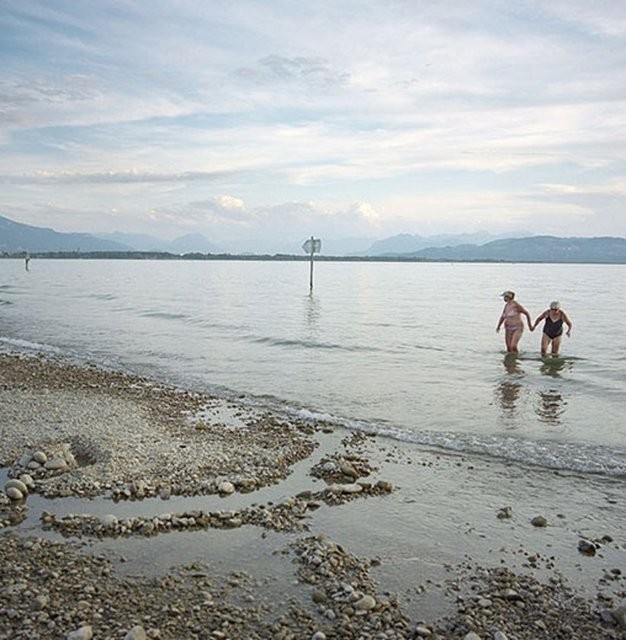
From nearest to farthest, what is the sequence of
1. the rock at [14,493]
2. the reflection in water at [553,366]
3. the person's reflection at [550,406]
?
the rock at [14,493]
the person's reflection at [550,406]
the reflection in water at [553,366]

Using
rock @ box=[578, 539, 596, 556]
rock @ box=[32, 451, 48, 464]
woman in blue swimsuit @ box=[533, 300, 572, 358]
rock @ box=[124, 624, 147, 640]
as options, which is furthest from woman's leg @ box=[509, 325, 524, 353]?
rock @ box=[124, 624, 147, 640]

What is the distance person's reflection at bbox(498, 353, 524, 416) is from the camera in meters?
16.2

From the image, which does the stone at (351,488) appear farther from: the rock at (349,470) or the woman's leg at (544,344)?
the woman's leg at (544,344)

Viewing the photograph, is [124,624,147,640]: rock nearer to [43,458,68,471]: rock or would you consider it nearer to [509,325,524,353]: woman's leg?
[43,458,68,471]: rock

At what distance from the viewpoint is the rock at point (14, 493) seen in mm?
8414

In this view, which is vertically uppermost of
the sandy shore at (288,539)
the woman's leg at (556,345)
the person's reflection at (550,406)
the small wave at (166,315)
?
the woman's leg at (556,345)

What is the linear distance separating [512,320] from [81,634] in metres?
21.2

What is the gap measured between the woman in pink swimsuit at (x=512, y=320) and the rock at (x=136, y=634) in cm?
1955

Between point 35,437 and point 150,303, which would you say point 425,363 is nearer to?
point 35,437

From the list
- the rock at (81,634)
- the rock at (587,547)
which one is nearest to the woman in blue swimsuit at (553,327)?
the rock at (587,547)

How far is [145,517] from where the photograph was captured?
7.95 meters

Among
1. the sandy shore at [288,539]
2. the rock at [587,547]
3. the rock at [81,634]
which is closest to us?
the rock at [81,634]

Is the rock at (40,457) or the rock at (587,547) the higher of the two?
the rock at (40,457)

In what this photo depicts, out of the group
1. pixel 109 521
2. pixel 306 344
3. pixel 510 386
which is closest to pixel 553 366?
pixel 510 386
